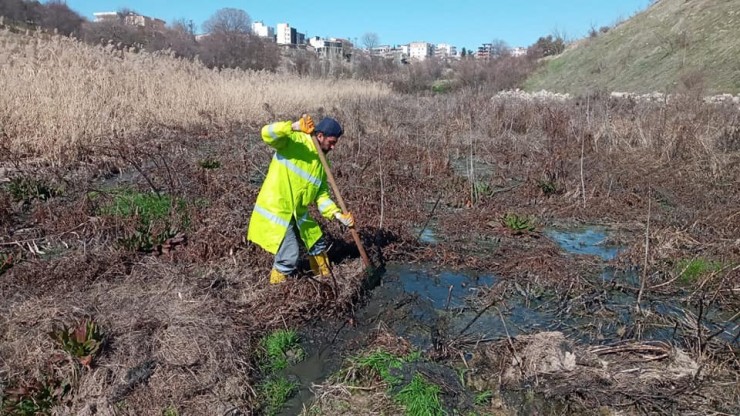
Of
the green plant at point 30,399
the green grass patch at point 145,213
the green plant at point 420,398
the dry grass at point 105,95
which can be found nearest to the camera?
the green plant at point 30,399

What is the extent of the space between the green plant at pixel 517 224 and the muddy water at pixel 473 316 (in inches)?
47.8

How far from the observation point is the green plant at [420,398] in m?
3.00

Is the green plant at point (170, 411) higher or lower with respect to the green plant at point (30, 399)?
lower

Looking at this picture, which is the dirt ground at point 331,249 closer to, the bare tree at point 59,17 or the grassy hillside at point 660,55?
the grassy hillside at point 660,55

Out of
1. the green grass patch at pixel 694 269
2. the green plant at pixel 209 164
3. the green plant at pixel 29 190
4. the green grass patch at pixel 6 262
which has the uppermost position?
the green plant at pixel 209 164

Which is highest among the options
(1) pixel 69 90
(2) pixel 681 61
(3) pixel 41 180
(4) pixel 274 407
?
(2) pixel 681 61

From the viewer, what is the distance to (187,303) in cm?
387

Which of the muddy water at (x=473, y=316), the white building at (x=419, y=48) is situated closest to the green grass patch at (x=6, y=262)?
the muddy water at (x=473, y=316)

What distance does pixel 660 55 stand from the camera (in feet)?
76.3

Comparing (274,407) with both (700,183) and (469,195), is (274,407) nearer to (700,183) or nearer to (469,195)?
(469,195)

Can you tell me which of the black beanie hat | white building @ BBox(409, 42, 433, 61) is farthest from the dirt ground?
white building @ BBox(409, 42, 433, 61)

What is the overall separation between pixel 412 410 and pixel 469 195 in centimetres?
493

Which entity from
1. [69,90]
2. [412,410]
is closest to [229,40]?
[69,90]

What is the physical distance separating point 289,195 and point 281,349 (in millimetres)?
1234
